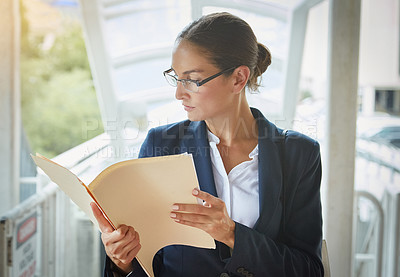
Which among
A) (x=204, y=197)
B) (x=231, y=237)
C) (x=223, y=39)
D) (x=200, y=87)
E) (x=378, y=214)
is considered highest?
(x=223, y=39)

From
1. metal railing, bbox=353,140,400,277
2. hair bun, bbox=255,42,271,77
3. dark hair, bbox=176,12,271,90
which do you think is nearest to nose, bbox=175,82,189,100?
dark hair, bbox=176,12,271,90

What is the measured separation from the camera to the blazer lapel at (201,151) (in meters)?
1.06

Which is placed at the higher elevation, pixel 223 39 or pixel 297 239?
pixel 223 39

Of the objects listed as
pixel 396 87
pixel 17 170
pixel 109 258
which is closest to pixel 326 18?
pixel 396 87

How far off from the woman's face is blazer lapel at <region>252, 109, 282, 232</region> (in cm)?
16

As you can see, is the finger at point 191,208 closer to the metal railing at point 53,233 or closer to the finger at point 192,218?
the finger at point 192,218

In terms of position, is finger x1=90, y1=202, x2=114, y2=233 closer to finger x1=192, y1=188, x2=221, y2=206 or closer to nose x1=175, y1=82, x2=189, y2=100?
finger x1=192, y1=188, x2=221, y2=206

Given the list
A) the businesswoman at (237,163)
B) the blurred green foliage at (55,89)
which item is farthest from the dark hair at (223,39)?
the blurred green foliage at (55,89)

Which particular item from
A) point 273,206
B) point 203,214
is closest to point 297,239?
point 273,206

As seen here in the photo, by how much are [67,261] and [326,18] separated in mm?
1608

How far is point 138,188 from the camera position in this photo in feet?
2.91

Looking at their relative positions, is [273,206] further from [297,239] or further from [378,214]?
[378,214]

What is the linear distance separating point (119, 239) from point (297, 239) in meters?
0.50

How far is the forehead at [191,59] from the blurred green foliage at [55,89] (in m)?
4.46
